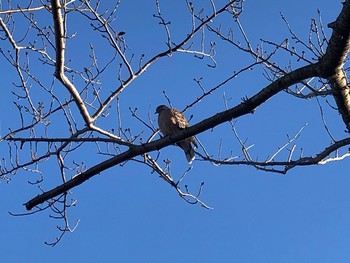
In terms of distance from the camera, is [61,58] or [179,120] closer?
[61,58]

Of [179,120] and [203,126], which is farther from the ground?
[179,120]

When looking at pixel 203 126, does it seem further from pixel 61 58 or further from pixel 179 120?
pixel 179 120

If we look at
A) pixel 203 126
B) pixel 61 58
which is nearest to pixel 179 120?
pixel 61 58

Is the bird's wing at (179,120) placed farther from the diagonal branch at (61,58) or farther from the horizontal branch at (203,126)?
the horizontal branch at (203,126)

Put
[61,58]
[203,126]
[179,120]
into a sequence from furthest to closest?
[179,120], [61,58], [203,126]

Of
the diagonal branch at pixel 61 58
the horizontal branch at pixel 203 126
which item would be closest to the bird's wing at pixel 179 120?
the diagonal branch at pixel 61 58

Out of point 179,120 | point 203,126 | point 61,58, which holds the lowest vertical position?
point 203,126

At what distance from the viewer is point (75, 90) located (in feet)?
12.6

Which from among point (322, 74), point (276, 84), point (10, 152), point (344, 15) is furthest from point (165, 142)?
point (10, 152)

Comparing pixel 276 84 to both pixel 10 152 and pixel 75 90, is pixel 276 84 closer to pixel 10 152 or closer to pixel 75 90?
pixel 75 90

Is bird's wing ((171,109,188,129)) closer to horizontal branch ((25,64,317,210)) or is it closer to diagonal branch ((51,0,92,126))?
diagonal branch ((51,0,92,126))

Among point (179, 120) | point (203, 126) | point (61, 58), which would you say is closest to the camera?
point (203, 126)

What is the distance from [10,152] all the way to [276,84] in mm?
2737

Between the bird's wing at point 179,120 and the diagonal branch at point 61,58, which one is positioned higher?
the bird's wing at point 179,120
